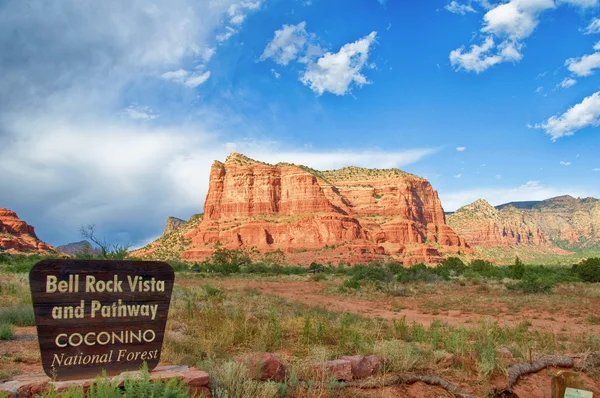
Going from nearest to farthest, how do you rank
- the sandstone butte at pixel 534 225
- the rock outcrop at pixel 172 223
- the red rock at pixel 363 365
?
the red rock at pixel 363 365 < the sandstone butte at pixel 534 225 < the rock outcrop at pixel 172 223

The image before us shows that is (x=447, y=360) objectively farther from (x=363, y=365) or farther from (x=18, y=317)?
(x=18, y=317)

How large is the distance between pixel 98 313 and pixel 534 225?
21091 centimetres

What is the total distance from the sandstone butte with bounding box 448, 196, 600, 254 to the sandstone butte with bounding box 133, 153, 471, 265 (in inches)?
1689

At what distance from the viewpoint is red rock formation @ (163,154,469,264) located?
96938 millimetres

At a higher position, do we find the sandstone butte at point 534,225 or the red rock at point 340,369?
the sandstone butte at point 534,225

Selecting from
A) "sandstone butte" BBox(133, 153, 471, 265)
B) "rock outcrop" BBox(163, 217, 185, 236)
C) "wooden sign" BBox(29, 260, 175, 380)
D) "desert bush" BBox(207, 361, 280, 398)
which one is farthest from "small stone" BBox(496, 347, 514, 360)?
"rock outcrop" BBox(163, 217, 185, 236)

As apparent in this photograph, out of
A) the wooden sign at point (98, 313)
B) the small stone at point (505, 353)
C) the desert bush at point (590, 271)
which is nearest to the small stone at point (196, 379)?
the wooden sign at point (98, 313)

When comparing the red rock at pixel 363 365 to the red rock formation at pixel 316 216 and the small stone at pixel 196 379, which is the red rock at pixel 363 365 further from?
the red rock formation at pixel 316 216

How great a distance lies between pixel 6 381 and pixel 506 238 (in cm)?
18239

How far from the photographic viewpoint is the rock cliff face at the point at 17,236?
90625 millimetres

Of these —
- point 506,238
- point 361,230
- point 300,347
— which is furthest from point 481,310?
point 506,238

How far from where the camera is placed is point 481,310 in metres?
18.3

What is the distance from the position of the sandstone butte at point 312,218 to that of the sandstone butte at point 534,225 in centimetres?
4289

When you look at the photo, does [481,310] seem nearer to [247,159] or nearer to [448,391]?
[448,391]
